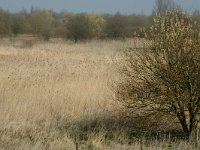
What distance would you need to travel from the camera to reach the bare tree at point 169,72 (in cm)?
908

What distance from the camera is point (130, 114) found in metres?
10.1

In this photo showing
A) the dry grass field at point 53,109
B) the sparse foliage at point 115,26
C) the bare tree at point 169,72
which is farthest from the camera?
the sparse foliage at point 115,26

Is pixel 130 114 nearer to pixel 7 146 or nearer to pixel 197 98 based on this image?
pixel 197 98

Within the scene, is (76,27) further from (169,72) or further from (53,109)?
(169,72)

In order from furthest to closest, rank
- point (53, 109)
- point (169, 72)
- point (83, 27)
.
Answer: point (83, 27), point (53, 109), point (169, 72)

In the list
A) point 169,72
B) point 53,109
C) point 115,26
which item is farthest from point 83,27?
point 169,72

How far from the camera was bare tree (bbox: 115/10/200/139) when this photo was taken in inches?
357

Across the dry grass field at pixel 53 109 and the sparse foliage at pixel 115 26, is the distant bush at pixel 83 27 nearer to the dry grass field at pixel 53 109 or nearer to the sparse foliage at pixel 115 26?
the sparse foliage at pixel 115 26

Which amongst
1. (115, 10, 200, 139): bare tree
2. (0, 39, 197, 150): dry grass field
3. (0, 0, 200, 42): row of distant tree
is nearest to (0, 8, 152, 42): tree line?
(0, 0, 200, 42): row of distant tree

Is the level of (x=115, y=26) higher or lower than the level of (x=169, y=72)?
higher

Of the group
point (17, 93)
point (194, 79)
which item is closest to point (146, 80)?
point (194, 79)

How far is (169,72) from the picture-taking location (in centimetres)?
906

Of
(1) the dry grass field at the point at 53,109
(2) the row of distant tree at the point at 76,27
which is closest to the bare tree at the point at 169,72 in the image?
(1) the dry grass field at the point at 53,109

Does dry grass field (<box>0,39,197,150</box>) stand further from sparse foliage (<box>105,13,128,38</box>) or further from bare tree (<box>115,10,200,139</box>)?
sparse foliage (<box>105,13,128,38</box>)
